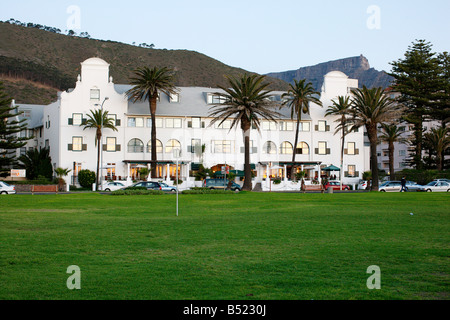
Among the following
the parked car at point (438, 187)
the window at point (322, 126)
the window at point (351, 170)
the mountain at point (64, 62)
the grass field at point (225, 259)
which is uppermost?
the mountain at point (64, 62)

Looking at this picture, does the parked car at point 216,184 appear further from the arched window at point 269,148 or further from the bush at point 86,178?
the arched window at point 269,148

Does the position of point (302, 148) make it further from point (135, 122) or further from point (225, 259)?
point (225, 259)

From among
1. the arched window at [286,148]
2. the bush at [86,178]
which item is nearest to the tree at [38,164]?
the bush at [86,178]

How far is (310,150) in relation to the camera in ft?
243

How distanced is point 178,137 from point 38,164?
19726 mm

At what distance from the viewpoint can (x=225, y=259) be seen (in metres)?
10.2

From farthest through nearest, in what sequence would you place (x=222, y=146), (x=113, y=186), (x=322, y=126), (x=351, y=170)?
(x=351, y=170), (x=322, y=126), (x=222, y=146), (x=113, y=186)

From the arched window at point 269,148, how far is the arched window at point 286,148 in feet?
3.75

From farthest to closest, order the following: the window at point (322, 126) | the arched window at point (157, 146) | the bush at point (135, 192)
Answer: the window at point (322, 126) → the arched window at point (157, 146) → the bush at point (135, 192)

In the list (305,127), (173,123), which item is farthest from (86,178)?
(305,127)

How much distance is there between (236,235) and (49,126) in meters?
63.5

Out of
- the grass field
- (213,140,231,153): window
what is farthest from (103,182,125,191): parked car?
the grass field

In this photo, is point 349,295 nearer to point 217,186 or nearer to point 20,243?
point 20,243

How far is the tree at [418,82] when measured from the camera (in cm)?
7250
